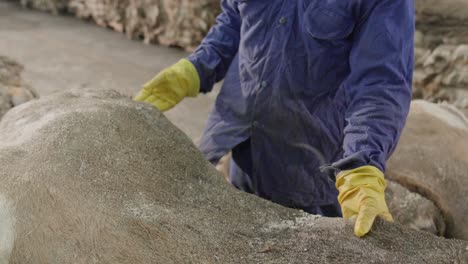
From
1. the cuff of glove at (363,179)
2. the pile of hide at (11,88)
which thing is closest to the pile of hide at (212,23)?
the cuff of glove at (363,179)

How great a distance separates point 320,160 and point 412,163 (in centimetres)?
67

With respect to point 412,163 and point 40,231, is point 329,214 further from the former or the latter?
point 40,231

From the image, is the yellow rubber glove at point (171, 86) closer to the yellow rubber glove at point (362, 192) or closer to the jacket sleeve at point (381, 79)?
the jacket sleeve at point (381, 79)

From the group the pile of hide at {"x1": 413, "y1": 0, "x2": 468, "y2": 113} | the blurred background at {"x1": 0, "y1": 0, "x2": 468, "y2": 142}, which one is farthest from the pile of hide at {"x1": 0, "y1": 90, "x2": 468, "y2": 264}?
the pile of hide at {"x1": 413, "y1": 0, "x2": 468, "y2": 113}

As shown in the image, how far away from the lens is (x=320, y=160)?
6.38 feet

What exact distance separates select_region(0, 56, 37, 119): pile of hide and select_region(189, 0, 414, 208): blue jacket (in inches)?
27.1

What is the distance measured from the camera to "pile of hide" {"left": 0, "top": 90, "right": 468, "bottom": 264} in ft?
3.91

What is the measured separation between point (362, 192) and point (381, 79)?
0.36 m

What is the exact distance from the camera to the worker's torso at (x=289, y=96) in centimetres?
176

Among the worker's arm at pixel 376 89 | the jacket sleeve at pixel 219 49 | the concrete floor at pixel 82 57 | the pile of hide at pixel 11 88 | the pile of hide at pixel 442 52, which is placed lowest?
the concrete floor at pixel 82 57

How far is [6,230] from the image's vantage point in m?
1.26

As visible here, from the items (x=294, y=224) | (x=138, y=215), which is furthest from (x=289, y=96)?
(x=138, y=215)

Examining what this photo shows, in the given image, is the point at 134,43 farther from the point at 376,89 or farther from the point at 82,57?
the point at 376,89

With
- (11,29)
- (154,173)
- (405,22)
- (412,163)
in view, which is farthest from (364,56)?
(11,29)
